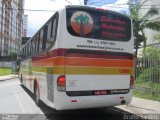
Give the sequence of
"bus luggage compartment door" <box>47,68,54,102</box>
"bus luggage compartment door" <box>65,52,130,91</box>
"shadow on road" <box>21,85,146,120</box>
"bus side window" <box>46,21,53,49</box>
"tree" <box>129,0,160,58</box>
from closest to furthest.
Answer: "bus luggage compartment door" <box>65,52,130,91</box>, "bus luggage compartment door" <box>47,68,54,102</box>, "bus side window" <box>46,21,53,49</box>, "shadow on road" <box>21,85,146,120</box>, "tree" <box>129,0,160,58</box>

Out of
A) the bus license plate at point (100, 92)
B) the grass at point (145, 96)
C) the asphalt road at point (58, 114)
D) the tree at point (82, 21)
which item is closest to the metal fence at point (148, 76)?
the grass at point (145, 96)

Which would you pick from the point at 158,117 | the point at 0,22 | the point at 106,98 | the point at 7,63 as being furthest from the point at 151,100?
the point at 0,22

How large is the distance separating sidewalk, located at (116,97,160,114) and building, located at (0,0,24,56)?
315 ft

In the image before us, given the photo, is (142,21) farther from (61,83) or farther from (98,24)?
(61,83)

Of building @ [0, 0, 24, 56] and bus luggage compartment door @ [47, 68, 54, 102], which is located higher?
building @ [0, 0, 24, 56]

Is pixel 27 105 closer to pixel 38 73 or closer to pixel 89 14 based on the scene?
pixel 38 73

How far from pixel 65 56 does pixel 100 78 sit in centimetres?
130

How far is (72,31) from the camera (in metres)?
8.95

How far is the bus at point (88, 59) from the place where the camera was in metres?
8.77

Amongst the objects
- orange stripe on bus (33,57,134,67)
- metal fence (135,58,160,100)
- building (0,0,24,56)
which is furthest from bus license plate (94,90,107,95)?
building (0,0,24,56)

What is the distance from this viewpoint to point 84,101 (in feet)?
29.2

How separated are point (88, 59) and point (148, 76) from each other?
6.08m

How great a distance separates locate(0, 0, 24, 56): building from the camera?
111000 mm

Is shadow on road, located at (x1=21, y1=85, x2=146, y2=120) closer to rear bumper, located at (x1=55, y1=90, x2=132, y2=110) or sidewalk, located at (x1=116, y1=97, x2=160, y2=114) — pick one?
sidewalk, located at (x1=116, y1=97, x2=160, y2=114)
